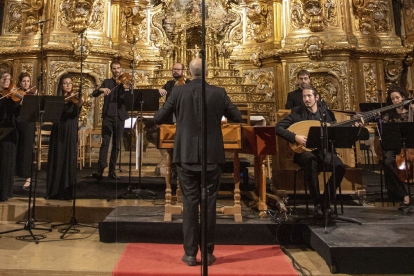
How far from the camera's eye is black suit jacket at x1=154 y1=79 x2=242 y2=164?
2.89m

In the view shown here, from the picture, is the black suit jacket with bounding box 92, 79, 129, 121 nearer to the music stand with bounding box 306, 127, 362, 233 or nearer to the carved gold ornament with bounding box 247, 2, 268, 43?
the music stand with bounding box 306, 127, 362, 233

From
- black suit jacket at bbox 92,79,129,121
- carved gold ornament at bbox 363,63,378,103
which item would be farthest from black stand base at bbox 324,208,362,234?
carved gold ornament at bbox 363,63,378,103

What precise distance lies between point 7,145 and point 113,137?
1.49 metres

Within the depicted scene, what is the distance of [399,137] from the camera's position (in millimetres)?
4008

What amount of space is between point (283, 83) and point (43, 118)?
6.10m

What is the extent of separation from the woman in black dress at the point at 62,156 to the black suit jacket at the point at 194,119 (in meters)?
2.33

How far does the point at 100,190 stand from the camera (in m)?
5.15

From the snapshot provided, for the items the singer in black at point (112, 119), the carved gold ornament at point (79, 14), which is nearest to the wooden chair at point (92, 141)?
the carved gold ornament at point (79, 14)

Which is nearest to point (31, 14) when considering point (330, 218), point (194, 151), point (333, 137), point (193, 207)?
point (194, 151)

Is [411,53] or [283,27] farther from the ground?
[283,27]

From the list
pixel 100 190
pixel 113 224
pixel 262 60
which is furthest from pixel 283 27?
pixel 113 224

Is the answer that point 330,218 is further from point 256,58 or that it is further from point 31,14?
point 31,14

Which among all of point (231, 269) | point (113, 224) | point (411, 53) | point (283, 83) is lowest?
point (231, 269)

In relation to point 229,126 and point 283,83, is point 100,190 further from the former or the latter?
point 283,83
